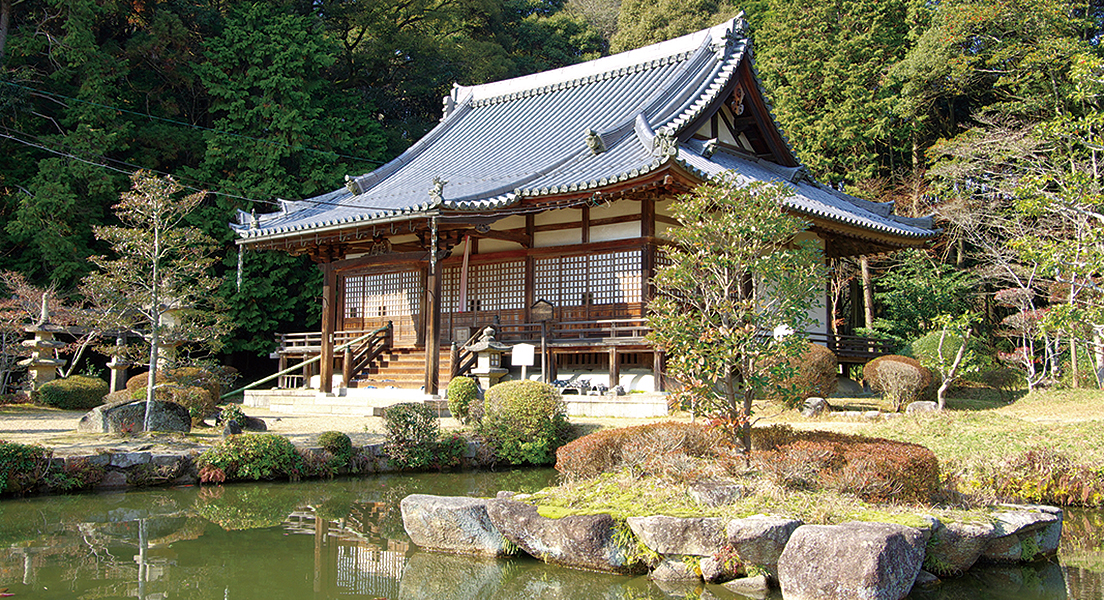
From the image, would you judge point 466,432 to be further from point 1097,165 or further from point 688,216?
point 1097,165

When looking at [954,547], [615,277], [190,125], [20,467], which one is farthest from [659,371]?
[190,125]

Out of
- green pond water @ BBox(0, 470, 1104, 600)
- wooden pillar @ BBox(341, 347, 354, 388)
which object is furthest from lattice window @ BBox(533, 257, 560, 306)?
green pond water @ BBox(0, 470, 1104, 600)

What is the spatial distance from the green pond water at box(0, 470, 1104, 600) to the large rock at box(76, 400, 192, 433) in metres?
2.59

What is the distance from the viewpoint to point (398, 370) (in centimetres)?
1919

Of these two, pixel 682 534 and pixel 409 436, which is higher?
pixel 409 436

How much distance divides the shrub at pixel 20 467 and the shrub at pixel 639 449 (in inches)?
241

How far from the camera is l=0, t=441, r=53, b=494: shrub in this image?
30.5ft

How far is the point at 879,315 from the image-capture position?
29.0m

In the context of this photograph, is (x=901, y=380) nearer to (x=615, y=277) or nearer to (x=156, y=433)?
(x=615, y=277)

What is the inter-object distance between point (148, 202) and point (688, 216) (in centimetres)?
814

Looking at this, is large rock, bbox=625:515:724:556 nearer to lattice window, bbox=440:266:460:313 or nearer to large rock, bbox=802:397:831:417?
large rock, bbox=802:397:831:417

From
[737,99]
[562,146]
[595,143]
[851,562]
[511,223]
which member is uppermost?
[737,99]

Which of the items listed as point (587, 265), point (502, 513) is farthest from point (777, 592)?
point (587, 265)

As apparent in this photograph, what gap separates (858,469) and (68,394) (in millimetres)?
17956
